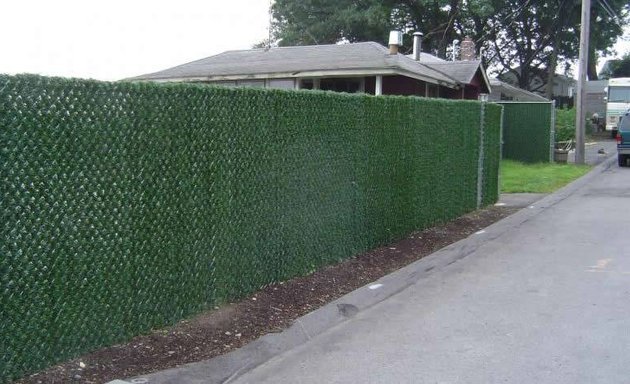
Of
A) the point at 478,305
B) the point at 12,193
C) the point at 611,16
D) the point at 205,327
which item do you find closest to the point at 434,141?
the point at 478,305

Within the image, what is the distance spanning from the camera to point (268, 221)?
675cm

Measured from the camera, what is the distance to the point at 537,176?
824 inches

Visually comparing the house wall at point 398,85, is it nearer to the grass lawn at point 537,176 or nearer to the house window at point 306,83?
Answer: the house window at point 306,83

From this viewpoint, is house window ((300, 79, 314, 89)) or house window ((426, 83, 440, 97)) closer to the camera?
house window ((300, 79, 314, 89))

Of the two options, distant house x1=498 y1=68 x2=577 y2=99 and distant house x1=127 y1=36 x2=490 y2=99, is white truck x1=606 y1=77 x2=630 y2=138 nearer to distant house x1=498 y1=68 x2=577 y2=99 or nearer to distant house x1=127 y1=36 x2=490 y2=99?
distant house x1=498 y1=68 x2=577 y2=99

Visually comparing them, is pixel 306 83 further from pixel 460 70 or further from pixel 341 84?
pixel 460 70

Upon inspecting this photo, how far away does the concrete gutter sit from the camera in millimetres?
4781

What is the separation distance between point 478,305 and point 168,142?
372 centimetres

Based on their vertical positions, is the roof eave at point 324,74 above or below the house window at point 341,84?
above

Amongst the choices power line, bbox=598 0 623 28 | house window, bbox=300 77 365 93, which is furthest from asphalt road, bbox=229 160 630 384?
power line, bbox=598 0 623 28

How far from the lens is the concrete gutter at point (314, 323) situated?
4.78 metres

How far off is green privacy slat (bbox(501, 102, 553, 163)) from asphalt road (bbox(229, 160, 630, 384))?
15.8m

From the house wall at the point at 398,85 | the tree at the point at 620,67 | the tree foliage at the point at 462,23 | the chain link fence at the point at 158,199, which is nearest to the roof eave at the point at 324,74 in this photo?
the house wall at the point at 398,85

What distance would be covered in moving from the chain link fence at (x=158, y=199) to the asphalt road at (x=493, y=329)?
1.09 meters
